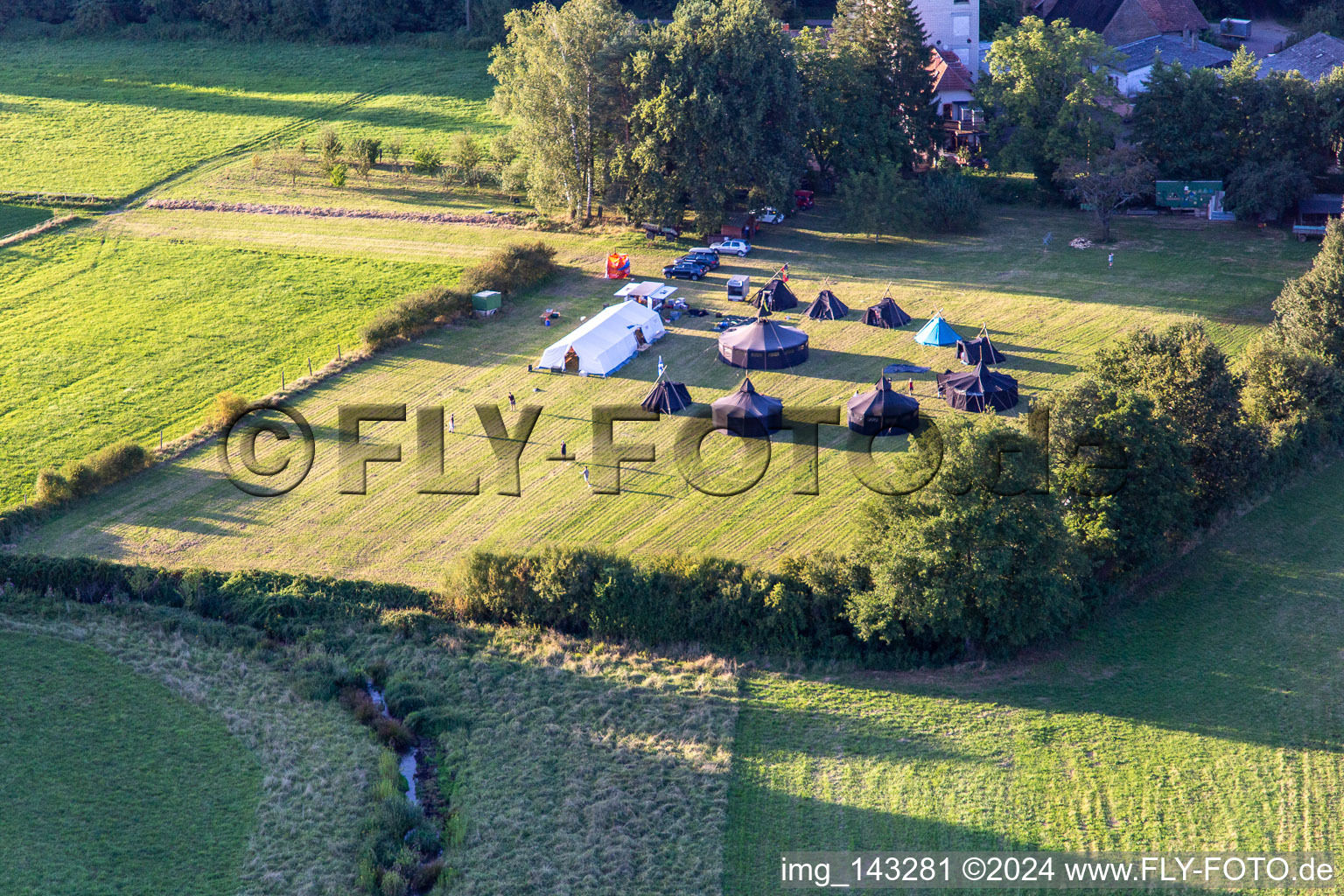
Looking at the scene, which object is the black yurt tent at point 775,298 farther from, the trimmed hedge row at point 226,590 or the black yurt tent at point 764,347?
the trimmed hedge row at point 226,590

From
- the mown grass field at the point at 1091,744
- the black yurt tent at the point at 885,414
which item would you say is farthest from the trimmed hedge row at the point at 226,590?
the black yurt tent at the point at 885,414

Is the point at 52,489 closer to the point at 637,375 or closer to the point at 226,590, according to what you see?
the point at 226,590

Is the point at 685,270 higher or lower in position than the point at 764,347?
higher

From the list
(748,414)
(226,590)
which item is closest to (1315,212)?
(748,414)

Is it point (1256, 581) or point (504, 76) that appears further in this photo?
point (504, 76)

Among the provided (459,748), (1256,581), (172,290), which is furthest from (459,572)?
(172,290)

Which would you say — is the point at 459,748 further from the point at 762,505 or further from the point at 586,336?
the point at 586,336
